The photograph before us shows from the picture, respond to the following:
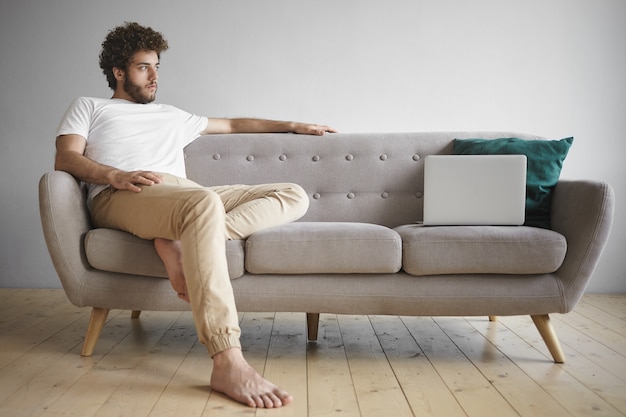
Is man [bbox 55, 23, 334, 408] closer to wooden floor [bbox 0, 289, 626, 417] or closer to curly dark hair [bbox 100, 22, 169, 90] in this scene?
curly dark hair [bbox 100, 22, 169, 90]

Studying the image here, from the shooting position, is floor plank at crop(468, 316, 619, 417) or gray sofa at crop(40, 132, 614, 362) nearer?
floor plank at crop(468, 316, 619, 417)

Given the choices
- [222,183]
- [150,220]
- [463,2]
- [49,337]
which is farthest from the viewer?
[463,2]

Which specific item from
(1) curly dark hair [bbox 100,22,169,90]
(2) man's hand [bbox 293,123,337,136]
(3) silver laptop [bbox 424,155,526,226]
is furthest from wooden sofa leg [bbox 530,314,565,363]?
(1) curly dark hair [bbox 100,22,169,90]

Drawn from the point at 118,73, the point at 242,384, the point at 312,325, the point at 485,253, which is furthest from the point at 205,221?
the point at 118,73

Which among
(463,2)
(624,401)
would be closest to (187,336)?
(624,401)

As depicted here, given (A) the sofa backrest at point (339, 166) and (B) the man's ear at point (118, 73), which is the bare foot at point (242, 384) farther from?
(B) the man's ear at point (118, 73)

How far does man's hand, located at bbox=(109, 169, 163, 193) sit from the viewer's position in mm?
2232

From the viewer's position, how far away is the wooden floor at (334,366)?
176 cm

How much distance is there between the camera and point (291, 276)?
222 centimetres

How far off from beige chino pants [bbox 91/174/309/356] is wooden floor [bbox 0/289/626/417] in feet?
0.83

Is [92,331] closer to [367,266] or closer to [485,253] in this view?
[367,266]

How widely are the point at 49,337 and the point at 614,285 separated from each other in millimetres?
3097

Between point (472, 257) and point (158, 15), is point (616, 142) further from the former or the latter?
point (158, 15)

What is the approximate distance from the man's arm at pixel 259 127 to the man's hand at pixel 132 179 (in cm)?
69
